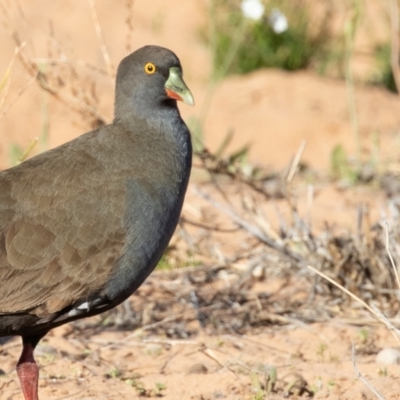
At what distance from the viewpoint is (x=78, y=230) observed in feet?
13.0

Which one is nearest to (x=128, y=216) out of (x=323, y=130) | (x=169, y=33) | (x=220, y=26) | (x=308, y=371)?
(x=308, y=371)

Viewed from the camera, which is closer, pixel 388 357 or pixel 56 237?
pixel 56 237

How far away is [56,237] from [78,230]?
95 millimetres

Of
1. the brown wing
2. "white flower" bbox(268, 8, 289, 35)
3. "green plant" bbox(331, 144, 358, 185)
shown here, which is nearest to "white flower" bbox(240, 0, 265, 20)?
"white flower" bbox(268, 8, 289, 35)

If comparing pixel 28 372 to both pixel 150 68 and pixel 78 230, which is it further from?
pixel 150 68

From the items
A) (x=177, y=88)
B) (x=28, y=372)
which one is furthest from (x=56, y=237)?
(x=177, y=88)

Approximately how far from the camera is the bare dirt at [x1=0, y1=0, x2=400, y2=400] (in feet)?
14.6

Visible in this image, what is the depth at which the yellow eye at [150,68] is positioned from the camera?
4418mm

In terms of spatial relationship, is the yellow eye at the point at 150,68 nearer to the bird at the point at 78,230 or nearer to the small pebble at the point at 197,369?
the bird at the point at 78,230

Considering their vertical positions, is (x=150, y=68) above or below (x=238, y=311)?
above

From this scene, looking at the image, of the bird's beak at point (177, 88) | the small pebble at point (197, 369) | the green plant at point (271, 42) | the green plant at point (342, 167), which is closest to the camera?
the bird's beak at point (177, 88)

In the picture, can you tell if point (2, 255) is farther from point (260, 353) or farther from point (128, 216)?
point (260, 353)

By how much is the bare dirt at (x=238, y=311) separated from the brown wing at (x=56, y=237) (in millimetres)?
657

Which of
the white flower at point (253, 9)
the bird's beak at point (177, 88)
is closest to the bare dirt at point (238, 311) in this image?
the bird's beak at point (177, 88)
